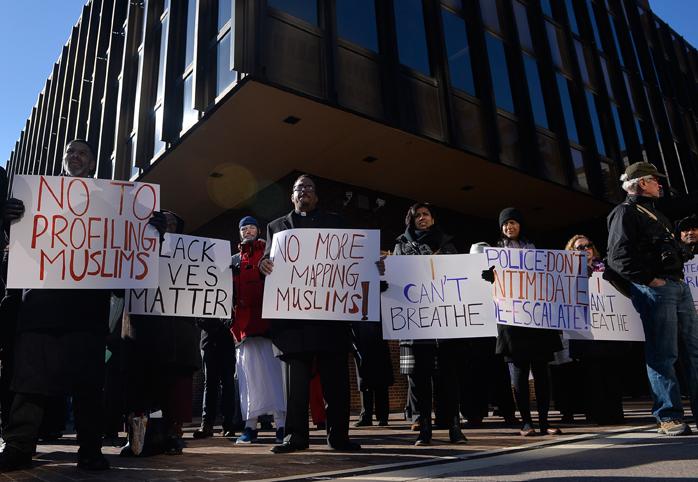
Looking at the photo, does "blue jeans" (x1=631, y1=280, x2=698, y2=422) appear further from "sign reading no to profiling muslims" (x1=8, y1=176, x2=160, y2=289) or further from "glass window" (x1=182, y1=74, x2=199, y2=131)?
"glass window" (x1=182, y1=74, x2=199, y2=131)

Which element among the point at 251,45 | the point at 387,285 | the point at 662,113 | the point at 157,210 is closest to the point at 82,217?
the point at 157,210

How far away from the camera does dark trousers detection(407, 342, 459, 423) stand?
473 cm

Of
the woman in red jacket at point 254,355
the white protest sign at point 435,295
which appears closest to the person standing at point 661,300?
the white protest sign at point 435,295

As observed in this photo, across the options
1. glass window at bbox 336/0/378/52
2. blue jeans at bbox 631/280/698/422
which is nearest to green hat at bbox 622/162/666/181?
blue jeans at bbox 631/280/698/422

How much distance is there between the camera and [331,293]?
4551 millimetres

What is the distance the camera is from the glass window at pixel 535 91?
14523mm

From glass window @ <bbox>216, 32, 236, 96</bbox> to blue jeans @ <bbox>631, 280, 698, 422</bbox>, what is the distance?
6.92 m

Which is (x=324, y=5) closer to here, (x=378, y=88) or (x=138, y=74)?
(x=378, y=88)

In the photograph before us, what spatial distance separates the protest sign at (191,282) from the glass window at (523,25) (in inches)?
487

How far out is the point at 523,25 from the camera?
50.2 ft

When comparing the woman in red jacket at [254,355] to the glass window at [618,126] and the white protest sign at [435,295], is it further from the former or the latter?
the glass window at [618,126]

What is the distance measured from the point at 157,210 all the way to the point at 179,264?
697 mm

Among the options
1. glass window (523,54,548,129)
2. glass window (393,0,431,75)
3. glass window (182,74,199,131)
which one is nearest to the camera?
glass window (182,74,199,131)

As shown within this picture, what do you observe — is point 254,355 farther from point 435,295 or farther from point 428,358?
point 435,295
